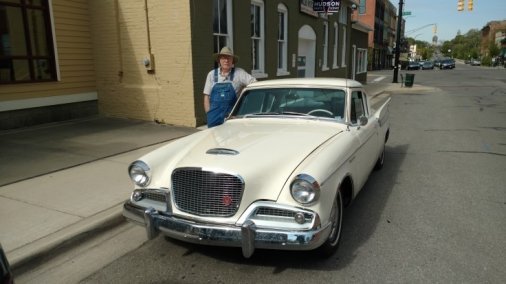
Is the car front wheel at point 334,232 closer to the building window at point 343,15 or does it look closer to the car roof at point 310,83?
the car roof at point 310,83

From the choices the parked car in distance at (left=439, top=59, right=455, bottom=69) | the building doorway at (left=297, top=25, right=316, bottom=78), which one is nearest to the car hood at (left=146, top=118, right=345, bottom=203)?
the building doorway at (left=297, top=25, right=316, bottom=78)

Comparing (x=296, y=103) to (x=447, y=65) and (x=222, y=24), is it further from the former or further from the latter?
(x=447, y=65)

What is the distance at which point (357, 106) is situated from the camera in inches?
194

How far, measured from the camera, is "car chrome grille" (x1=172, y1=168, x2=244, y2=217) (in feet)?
10.4

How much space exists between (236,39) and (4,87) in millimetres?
5659

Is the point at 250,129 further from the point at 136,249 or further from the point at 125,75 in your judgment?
the point at 125,75

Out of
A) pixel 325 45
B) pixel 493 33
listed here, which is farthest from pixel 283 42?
pixel 493 33

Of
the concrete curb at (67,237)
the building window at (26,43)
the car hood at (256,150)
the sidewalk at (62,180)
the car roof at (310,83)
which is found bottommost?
the concrete curb at (67,237)

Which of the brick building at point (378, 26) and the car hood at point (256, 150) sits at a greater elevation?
the brick building at point (378, 26)

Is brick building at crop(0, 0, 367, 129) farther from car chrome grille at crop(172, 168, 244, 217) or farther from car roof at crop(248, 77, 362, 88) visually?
car chrome grille at crop(172, 168, 244, 217)

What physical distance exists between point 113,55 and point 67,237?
743cm

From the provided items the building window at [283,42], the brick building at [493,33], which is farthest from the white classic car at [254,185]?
the brick building at [493,33]

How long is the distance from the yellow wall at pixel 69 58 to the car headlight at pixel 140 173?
6526 millimetres

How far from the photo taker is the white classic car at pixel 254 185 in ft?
10.1
